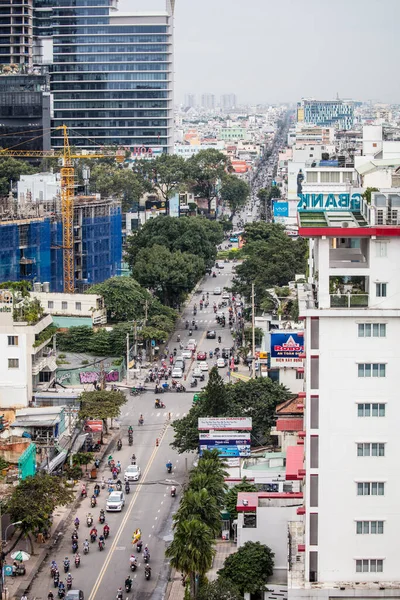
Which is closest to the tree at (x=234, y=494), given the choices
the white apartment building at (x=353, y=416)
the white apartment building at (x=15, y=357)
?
the white apartment building at (x=353, y=416)

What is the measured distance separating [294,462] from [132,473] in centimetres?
1566

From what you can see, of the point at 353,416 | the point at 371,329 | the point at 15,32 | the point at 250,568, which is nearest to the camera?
the point at 371,329

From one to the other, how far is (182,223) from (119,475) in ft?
198

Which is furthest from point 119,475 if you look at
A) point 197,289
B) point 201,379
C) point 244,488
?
point 197,289

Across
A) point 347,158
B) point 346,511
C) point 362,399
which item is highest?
point 347,158

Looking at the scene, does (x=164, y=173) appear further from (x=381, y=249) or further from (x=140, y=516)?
(x=381, y=249)

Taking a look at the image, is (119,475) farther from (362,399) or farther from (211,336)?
(211,336)

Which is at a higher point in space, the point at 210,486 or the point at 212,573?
the point at 210,486

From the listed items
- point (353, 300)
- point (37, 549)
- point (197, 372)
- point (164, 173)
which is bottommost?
point (37, 549)

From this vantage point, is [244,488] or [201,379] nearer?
[244,488]

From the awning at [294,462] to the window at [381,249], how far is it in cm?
934

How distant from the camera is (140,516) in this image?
5234 cm

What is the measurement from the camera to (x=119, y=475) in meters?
58.0

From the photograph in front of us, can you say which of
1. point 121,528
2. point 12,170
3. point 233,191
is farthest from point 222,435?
point 233,191
